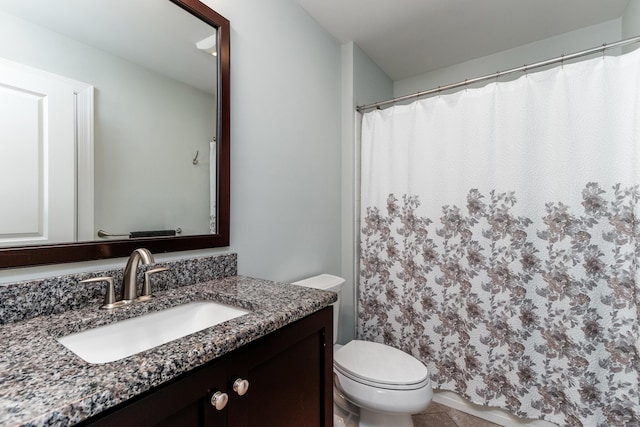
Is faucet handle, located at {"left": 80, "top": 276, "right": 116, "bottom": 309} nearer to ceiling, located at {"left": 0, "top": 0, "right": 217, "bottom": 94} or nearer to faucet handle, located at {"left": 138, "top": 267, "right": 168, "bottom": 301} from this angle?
faucet handle, located at {"left": 138, "top": 267, "right": 168, "bottom": 301}

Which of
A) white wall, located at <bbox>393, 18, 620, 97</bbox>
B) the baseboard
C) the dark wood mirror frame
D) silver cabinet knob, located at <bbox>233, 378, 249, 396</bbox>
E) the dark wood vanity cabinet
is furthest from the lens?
white wall, located at <bbox>393, 18, 620, 97</bbox>

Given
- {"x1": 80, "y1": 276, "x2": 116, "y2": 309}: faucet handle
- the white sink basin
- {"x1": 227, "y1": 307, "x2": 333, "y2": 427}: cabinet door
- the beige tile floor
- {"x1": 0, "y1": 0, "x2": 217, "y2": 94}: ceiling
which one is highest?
{"x1": 0, "y1": 0, "x2": 217, "y2": 94}: ceiling

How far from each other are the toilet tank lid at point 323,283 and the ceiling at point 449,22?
1555 mm

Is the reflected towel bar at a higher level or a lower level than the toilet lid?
higher

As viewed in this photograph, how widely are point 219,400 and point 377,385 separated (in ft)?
2.93

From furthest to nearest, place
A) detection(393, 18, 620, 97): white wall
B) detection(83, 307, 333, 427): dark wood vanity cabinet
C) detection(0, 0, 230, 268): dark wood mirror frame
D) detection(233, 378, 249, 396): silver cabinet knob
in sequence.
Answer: detection(393, 18, 620, 97): white wall
detection(0, 0, 230, 268): dark wood mirror frame
detection(233, 378, 249, 396): silver cabinet knob
detection(83, 307, 333, 427): dark wood vanity cabinet

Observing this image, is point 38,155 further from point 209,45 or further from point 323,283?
point 323,283

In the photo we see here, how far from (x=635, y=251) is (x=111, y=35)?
2.21 metres

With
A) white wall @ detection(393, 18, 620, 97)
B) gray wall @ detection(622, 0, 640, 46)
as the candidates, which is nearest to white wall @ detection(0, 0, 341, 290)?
white wall @ detection(393, 18, 620, 97)

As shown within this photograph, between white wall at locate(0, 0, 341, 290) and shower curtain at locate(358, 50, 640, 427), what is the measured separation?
376 mm

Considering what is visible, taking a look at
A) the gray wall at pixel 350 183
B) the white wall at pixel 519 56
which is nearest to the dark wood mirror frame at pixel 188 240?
the gray wall at pixel 350 183

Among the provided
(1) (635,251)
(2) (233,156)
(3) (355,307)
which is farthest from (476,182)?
(2) (233,156)

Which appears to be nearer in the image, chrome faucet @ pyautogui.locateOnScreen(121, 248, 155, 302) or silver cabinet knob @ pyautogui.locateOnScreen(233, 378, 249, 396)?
silver cabinet knob @ pyautogui.locateOnScreen(233, 378, 249, 396)

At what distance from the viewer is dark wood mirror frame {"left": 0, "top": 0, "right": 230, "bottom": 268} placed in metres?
0.80
